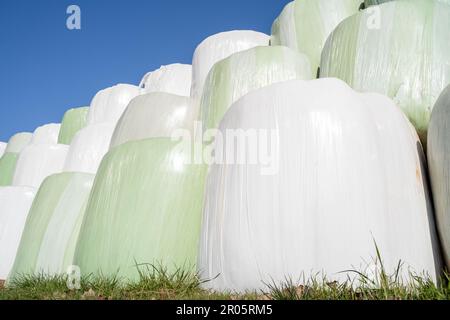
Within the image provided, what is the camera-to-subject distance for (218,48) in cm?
439

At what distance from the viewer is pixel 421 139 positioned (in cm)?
263

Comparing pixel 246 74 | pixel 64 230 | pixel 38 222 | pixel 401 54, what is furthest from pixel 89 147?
pixel 401 54

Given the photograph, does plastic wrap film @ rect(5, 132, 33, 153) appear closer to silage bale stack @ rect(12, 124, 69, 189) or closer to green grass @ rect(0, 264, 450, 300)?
silage bale stack @ rect(12, 124, 69, 189)

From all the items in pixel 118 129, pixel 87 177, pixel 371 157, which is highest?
pixel 118 129

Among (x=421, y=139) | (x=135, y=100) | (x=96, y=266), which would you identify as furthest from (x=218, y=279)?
(x=135, y=100)

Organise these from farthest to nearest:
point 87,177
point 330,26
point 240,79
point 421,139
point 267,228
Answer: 1. point 330,26
2. point 87,177
3. point 240,79
4. point 421,139
5. point 267,228

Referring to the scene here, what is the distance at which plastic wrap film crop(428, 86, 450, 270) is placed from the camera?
200 cm

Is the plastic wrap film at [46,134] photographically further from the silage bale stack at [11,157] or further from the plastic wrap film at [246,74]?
the plastic wrap film at [246,74]

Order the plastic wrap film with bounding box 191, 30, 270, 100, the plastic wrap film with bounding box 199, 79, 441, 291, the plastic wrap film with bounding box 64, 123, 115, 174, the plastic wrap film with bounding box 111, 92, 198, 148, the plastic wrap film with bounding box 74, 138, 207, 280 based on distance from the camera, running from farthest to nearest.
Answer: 1. the plastic wrap film with bounding box 64, 123, 115, 174
2. the plastic wrap film with bounding box 191, 30, 270, 100
3. the plastic wrap film with bounding box 111, 92, 198, 148
4. the plastic wrap film with bounding box 74, 138, 207, 280
5. the plastic wrap film with bounding box 199, 79, 441, 291

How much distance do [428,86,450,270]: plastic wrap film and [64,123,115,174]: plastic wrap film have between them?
3.37 m

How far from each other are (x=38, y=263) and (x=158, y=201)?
4.26ft

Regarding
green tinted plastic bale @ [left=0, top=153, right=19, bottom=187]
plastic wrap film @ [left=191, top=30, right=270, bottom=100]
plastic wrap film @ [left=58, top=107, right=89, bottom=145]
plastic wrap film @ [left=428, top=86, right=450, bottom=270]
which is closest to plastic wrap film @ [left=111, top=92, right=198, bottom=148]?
plastic wrap film @ [left=191, top=30, right=270, bottom=100]

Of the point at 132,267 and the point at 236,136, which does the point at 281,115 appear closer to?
the point at 236,136

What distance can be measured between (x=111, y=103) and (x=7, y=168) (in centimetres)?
197
